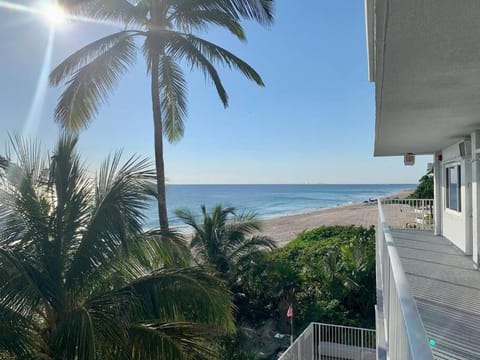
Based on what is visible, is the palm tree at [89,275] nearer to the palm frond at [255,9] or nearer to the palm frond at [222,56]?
the palm frond at [222,56]

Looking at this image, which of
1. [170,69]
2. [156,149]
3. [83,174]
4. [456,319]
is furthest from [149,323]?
[170,69]

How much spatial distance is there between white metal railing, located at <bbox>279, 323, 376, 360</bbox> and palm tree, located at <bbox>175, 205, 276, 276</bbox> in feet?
11.4

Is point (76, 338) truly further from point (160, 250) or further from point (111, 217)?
point (160, 250)

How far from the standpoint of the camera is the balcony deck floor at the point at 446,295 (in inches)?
127

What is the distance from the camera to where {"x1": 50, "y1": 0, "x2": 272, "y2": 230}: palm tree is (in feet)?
25.5

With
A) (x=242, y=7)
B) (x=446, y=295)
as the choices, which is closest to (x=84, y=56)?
(x=242, y=7)

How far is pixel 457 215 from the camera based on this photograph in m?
7.75

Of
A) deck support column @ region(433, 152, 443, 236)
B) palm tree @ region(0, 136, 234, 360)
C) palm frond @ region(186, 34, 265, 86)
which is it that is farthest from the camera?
deck support column @ region(433, 152, 443, 236)

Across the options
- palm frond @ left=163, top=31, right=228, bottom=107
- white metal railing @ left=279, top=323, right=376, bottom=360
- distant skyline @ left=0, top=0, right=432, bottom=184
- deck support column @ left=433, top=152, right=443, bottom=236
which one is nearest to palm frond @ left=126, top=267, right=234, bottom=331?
distant skyline @ left=0, top=0, right=432, bottom=184

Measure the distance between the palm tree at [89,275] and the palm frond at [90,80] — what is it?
384 centimetres

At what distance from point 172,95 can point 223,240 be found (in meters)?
5.00

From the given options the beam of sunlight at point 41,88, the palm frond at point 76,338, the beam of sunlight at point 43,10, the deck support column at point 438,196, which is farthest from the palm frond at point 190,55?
the deck support column at point 438,196

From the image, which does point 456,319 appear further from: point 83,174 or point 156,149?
point 156,149

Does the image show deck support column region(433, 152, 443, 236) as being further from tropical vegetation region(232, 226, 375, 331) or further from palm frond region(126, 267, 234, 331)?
palm frond region(126, 267, 234, 331)
